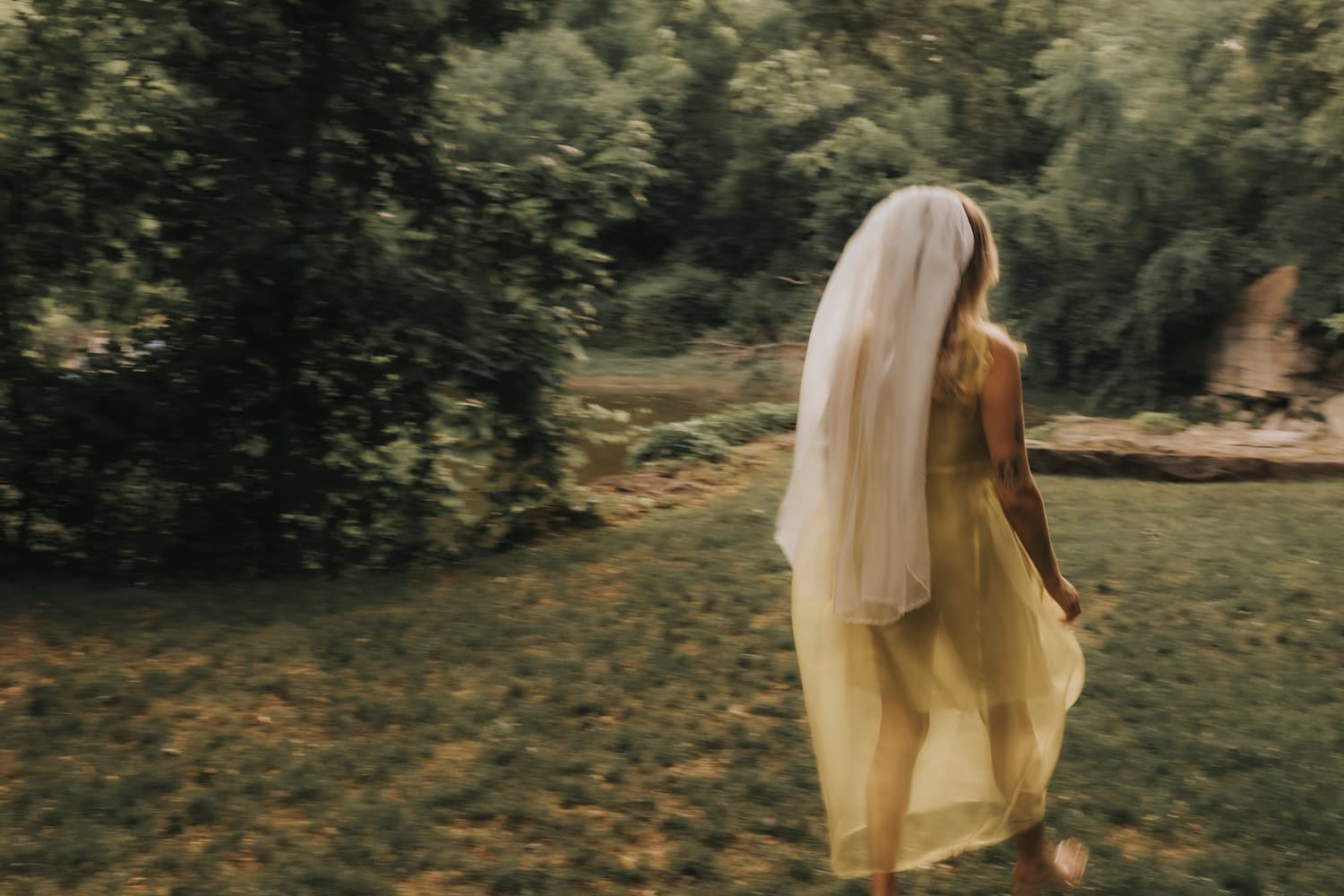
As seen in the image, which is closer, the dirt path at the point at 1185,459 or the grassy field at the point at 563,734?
the grassy field at the point at 563,734

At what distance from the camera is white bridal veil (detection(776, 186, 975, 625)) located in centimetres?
312

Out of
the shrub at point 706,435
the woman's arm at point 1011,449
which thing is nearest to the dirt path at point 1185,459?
the shrub at point 706,435

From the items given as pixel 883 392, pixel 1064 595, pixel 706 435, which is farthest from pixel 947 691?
pixel 706 435

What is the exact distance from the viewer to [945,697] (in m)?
3.42

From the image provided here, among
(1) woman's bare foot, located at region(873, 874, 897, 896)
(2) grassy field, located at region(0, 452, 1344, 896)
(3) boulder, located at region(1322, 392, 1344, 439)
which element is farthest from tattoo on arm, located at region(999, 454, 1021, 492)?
(3) boulder, located at region(1322, 392, 1344, 439)

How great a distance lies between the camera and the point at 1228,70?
1705cm

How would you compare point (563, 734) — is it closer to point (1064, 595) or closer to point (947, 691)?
point (947, 691)

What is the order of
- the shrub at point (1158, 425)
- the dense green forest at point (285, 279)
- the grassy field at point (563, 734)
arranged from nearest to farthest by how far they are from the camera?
the grassy field at point (563, 734)
the dense green forest at point (285, 279)
the shrub at point (1158, 425)

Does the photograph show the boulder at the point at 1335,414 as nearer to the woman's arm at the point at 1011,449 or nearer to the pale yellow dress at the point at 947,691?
the pale yellow dress at the point at 947,691

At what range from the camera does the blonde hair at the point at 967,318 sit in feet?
10.4

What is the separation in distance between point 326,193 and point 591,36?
23019 millimetres

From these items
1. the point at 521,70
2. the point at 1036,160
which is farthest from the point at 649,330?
the point at 1036,160

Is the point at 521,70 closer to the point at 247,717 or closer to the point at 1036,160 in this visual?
the point at 1036,160

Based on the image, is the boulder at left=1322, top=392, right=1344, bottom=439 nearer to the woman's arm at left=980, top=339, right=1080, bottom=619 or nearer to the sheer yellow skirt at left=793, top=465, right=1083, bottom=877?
the sheer yellow skirt at left=793, top=465, right=1083, bottom=877
